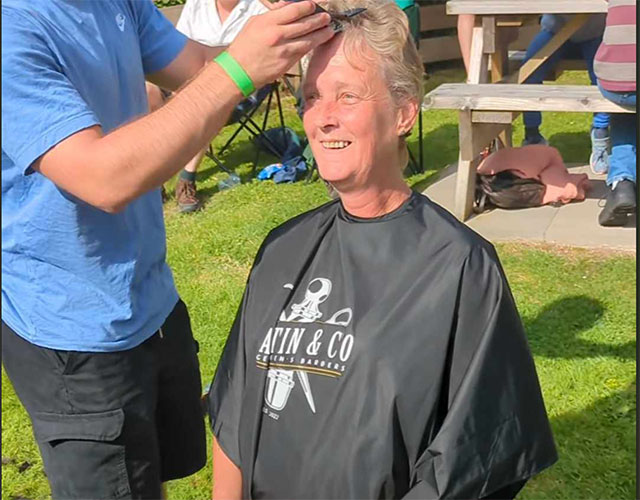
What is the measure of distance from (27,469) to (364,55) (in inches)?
92.0

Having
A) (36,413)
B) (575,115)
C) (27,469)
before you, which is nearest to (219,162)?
(575,115)

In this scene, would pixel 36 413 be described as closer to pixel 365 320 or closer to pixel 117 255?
pixel 117 255

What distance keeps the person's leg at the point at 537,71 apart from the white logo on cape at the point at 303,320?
416cm

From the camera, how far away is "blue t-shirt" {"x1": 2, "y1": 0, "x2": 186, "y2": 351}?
171 cm

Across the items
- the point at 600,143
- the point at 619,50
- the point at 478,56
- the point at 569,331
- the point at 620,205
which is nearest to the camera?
the point at 569,331

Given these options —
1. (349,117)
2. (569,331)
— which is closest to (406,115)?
(349,117)

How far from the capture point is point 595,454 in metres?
3.10

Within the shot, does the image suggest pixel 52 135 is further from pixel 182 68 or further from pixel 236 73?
pixel 182 68

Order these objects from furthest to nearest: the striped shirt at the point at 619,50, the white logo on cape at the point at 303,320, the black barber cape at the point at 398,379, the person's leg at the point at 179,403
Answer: the striped shirt at the point at 619,50
the person's leg at the point at 179,403
the white logo on cape at the point at 303,320
the black barber cape at the point at 398,379

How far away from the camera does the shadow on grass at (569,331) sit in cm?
369

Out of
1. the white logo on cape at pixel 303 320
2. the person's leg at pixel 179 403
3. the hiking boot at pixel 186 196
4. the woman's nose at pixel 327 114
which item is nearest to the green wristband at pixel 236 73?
the woman's nose at pixel 327 114

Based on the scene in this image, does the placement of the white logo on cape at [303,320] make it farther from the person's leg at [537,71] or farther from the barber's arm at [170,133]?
the person's leg at [537,71]

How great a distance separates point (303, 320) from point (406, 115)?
1.69ft

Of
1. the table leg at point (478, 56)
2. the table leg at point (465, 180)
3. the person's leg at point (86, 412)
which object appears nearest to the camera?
the person's leg at point (86, 412)
